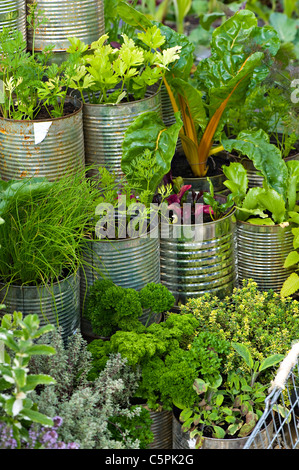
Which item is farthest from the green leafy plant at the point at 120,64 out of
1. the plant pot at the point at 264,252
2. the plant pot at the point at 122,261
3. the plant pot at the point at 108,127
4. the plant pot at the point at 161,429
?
the plant pot at the point at 161,429

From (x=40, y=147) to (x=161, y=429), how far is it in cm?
106

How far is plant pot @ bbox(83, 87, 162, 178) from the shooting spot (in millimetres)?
2471

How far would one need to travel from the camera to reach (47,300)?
2.12m

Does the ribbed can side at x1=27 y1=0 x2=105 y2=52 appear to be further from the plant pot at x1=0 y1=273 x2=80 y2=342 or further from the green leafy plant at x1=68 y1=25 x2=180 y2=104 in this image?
the plant pot at x1=0 y1=273 x2=80 y2=342

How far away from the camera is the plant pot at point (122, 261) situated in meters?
2.27

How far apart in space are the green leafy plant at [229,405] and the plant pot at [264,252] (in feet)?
2.09

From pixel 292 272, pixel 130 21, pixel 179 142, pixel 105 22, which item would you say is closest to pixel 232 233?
pixel 292 272

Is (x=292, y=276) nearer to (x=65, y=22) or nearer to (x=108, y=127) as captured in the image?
(x=108, y=127)

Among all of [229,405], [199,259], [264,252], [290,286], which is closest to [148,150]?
[199,259]

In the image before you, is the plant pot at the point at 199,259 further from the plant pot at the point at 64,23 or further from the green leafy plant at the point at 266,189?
the plant pot at the point at 64,23

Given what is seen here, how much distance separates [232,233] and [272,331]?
1.55ft
